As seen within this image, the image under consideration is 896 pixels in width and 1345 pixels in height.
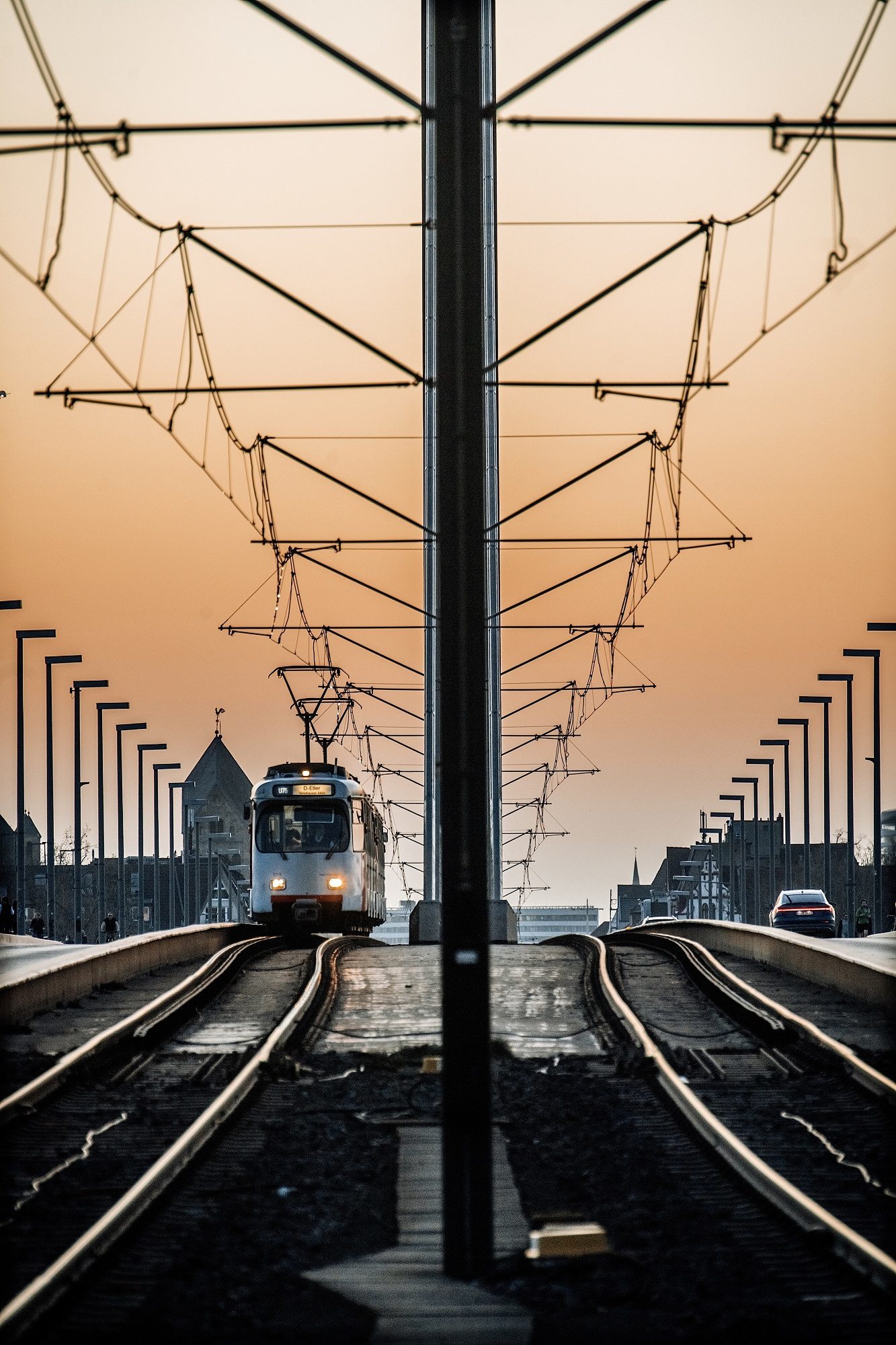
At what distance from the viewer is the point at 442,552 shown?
8602 millimetres

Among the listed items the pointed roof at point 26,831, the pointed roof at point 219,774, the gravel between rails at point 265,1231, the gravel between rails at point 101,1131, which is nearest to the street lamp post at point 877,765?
the gravel between rails at point 101,1131

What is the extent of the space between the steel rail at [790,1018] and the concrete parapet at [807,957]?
33.3 inches

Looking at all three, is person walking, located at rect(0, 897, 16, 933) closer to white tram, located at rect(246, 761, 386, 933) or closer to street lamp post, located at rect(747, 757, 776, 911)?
white tram, located at rect(246, 761, 386, 933)

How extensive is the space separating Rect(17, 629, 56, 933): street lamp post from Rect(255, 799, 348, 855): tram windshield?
895cm

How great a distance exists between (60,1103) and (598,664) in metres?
26.0

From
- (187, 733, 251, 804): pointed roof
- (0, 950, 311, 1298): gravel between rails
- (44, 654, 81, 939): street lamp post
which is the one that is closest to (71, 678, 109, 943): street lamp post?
(44, 654, 81, 939): street lamp post

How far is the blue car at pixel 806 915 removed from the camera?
54.8 metres

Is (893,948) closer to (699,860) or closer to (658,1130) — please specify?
(658,1130)

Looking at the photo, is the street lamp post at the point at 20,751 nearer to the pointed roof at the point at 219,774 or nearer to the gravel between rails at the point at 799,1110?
the gravel between rails at the point at 799,1110

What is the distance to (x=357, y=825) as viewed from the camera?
Answer: 3550 cm

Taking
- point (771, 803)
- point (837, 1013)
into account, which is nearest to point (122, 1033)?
point (837, 1013)

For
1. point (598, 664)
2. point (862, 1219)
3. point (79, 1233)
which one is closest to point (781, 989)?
point (862, 1219)

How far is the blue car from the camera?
54812mm

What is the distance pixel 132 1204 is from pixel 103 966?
13.4 m
